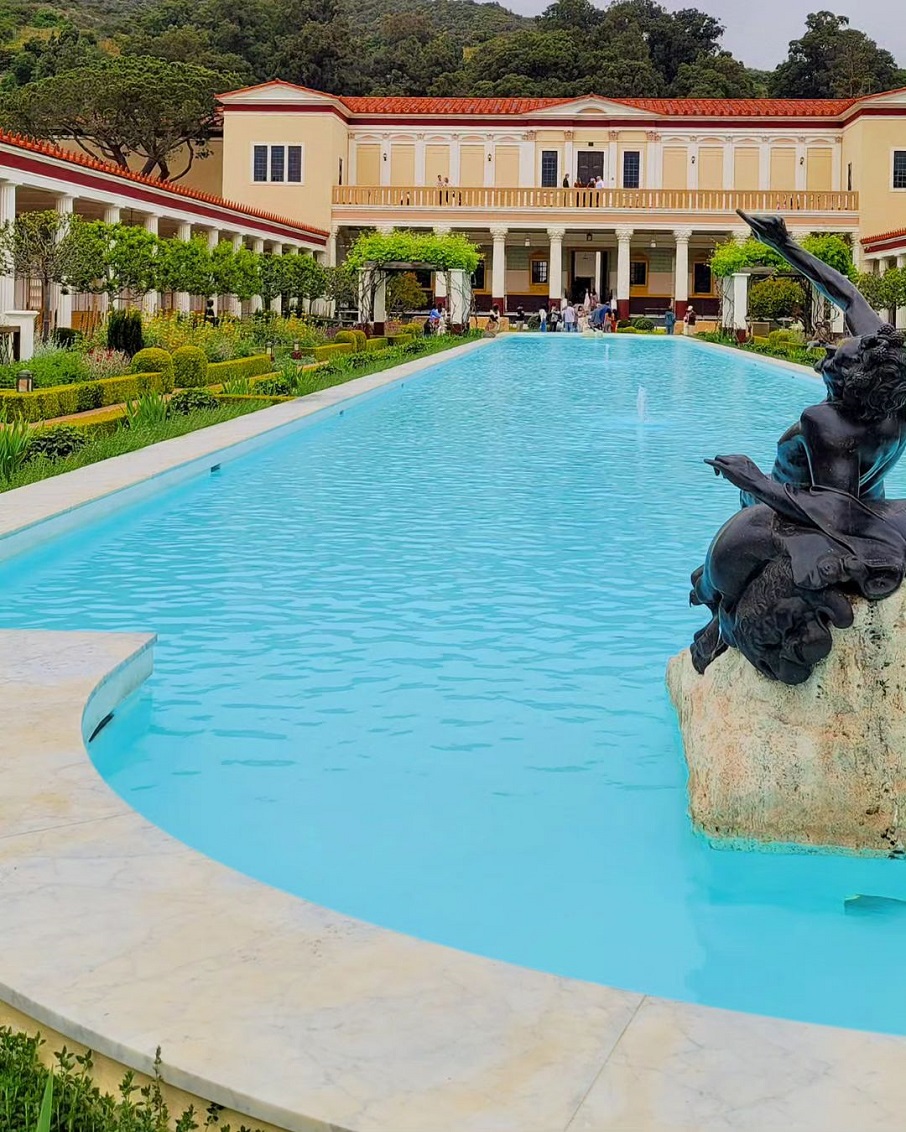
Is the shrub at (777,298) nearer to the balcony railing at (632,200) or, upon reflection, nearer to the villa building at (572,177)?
the villa building at (572,177)

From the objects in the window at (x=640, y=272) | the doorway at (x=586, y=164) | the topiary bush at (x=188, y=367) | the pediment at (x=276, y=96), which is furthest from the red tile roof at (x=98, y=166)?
the window at (x=640, y=272)

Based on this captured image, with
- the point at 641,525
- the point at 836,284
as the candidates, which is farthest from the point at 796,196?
the point at 836,284

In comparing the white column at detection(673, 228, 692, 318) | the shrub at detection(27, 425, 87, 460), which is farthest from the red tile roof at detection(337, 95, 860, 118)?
the shrub at detection(27, 425, 87, 460)

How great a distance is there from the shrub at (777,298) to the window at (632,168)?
1569 centimetres

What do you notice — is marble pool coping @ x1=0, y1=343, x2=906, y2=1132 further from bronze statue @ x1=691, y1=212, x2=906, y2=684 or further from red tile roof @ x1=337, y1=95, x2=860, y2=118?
red tile roof @ x1=337, y1=95, x2=860, y2=118

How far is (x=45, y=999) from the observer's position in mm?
2439

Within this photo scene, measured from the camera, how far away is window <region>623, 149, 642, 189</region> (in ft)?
173

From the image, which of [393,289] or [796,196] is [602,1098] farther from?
[796,196]

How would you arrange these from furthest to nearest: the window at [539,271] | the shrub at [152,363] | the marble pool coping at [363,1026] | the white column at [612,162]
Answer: the window at [539,271] < the white column at [612,162] < the shrub at [152,363] < the marble pool coping at [363,1026]

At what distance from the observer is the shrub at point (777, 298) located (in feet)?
124

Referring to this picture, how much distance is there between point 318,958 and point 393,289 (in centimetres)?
4187

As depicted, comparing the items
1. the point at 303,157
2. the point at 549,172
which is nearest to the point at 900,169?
the point at 549,172

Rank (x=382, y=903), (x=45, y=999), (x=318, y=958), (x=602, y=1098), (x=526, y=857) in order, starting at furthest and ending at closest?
1. (x=526, y=857)
2. (x=382, y=903)
3. (x=318, y=958)
4. (x=45, y=999)
5. (x=602, y=1098)

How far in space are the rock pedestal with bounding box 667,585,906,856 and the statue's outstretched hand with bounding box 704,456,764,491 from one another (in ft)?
1.41
